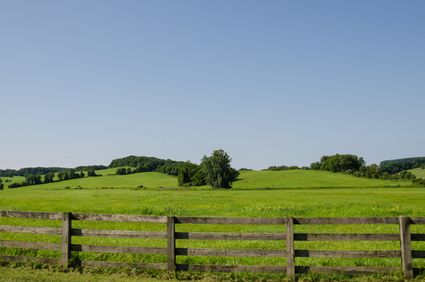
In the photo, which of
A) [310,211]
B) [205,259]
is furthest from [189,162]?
[205,259]

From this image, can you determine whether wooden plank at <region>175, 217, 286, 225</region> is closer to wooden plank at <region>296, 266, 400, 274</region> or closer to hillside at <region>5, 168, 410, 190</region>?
wooden plank at <region>296, 266, 400, 274</region>

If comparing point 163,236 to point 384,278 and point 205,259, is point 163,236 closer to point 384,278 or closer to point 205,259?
point 205,259

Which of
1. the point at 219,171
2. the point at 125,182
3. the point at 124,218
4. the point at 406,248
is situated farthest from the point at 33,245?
the point at 125,182

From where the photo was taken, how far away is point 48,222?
25109mm

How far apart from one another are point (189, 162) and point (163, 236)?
452 feet

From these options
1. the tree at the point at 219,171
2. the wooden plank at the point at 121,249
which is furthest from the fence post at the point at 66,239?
the tree at the point at 219,171

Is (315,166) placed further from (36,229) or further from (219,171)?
(36,229)

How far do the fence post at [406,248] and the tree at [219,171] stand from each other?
10600 centimetres

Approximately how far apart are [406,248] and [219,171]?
107265 mm

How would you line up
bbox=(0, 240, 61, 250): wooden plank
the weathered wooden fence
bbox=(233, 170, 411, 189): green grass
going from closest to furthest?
1. the weathered wooden fence
2. bbox=(0, 240, 61, 250): wooden plank
3. bbox=(233, 170, 411, 189): green grass

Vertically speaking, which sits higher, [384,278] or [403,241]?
[403,241]

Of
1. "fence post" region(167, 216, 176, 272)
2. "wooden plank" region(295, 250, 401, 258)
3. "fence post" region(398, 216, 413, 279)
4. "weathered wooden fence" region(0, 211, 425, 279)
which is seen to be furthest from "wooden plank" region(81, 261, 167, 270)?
"fence post" region(398, 216, 413, 279)

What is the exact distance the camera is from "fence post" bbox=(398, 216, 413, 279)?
10.6 meters

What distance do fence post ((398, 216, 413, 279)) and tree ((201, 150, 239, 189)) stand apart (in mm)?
105998
